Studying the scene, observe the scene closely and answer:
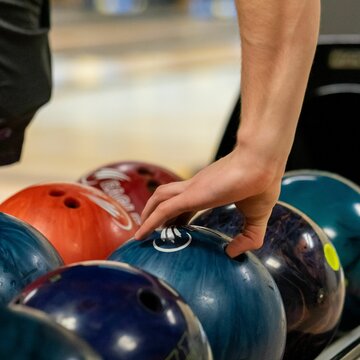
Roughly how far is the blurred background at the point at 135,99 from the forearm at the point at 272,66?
4.68 feet

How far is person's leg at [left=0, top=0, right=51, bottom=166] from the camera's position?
6.66ft

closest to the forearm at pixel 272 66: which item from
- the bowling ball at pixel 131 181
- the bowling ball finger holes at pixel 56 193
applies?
the bowling ball finger holes at pixel 56 193

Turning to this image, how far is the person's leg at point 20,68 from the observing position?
2.03 m

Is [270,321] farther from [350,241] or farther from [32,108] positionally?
[32,108]

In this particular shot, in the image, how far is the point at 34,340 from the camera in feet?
2.98

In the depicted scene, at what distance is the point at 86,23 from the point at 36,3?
12066mm

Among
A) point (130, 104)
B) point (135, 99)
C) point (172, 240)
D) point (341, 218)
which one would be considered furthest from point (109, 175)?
point (135, 99)

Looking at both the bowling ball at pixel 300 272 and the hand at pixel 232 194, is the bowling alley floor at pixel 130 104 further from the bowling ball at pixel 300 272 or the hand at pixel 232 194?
the hand at pixel 232 194

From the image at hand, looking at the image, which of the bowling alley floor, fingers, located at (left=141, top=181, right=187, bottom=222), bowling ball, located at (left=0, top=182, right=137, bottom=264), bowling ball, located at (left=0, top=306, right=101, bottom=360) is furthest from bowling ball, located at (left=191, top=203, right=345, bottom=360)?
the bowling alley floor

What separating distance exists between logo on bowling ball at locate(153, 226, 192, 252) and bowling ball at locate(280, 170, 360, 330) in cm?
54

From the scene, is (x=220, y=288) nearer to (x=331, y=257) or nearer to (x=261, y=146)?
(x=261, y=146)

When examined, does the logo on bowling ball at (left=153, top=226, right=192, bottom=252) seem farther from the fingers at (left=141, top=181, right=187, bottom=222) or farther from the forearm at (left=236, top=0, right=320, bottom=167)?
the forearm at (left=236, top=0, right=320, bottom=167)

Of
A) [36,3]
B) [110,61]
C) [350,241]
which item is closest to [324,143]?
[350,241]

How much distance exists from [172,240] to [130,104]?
16.4ft
